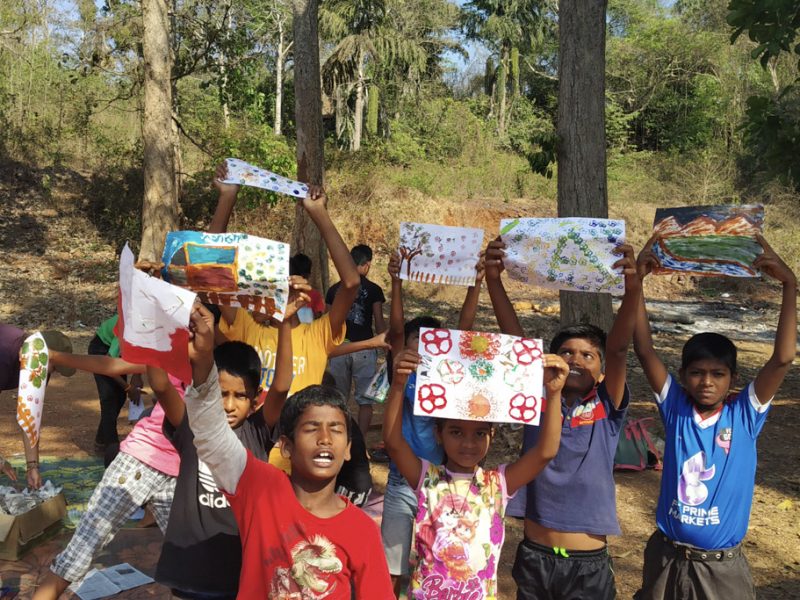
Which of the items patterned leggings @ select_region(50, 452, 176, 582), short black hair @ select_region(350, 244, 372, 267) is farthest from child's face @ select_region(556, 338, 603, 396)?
short black hair @ select_region(350, 244, 372, 267)

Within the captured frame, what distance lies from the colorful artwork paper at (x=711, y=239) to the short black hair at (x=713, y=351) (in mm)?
282

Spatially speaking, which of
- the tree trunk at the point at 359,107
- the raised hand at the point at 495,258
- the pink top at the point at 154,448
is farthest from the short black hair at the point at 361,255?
the tree trunk at the point at 359,107

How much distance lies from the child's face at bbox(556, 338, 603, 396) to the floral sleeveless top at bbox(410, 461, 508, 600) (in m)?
0.63

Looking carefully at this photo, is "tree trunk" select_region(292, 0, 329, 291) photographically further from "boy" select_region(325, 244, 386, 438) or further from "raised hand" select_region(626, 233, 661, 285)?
"raised hand" select_region(626, 233, 661, 285)

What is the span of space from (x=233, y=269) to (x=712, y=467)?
2.09 meters

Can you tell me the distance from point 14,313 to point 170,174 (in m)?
3.45

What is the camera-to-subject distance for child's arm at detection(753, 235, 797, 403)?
3.03m

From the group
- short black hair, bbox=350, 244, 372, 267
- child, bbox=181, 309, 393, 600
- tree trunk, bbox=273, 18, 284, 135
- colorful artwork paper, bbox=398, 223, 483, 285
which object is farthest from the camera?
tree trunk, bbox=273, 18, 284, 135

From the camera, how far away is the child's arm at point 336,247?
142 inches

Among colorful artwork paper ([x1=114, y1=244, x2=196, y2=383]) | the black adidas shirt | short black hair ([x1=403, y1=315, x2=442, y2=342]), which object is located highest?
colorful artwork paper ([x1=114, y1=244, x2=196, y2=383])

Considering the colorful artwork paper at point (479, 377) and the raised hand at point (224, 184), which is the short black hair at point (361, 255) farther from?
the colorful artwork paper at point (479, 377)

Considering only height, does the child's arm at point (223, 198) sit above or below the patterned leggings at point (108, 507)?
above

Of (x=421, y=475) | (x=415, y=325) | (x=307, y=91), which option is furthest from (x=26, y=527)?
(x=307, y=91)

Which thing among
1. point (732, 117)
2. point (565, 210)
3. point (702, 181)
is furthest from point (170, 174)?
point (732, 117)
